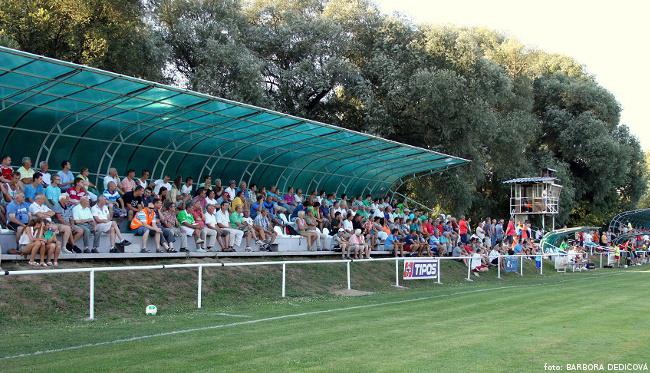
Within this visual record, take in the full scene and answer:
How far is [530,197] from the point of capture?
139 feet

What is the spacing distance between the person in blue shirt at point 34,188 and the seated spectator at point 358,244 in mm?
10656

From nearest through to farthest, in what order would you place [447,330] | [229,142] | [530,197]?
[447,330] < [229,142] < [530,197]

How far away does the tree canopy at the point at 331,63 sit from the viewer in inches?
1041

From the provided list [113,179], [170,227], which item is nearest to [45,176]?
[113,179]

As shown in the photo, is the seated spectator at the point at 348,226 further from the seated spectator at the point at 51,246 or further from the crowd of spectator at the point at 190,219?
the seated spectator at the point at 51,246

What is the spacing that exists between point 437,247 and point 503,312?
→ 1445cm

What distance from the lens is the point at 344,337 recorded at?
32.9 ft

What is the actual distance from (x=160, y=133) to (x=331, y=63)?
16.5 meters

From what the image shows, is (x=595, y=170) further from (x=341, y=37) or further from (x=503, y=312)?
(x=503, y=312)

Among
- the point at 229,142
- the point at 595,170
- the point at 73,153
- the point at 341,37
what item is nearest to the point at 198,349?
the point at 73,153

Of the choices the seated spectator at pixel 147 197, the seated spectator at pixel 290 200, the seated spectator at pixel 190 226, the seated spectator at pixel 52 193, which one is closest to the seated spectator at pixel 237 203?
the seated spectator at pixel 190 226

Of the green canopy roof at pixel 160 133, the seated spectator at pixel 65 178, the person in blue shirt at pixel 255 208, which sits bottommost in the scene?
the person in blue shirt at pixel 255 208

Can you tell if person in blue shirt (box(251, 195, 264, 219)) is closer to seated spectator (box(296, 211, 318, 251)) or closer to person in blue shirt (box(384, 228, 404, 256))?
seated spectator (box(296, 211, 318, 251))

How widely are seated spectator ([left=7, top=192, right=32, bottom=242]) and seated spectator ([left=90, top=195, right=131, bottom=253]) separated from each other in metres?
1.66
